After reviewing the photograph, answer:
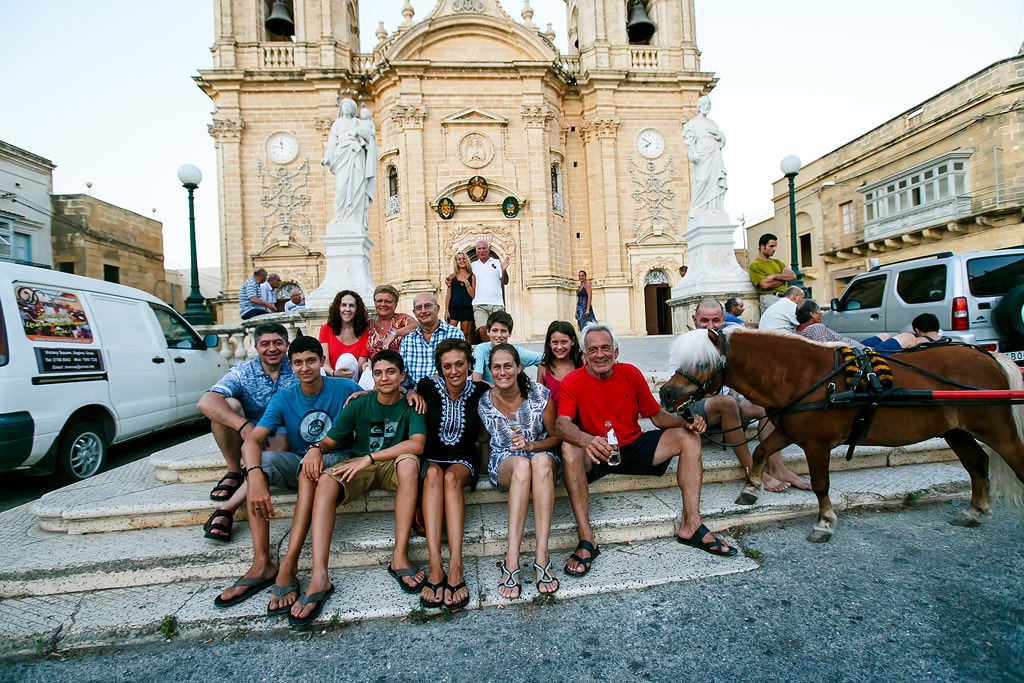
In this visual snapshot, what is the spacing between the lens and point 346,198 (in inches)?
332

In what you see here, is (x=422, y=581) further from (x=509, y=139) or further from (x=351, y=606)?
(x=509, y=139)

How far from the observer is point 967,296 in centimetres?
619

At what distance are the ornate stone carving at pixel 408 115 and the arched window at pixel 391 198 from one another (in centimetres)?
170

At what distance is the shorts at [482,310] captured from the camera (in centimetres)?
750

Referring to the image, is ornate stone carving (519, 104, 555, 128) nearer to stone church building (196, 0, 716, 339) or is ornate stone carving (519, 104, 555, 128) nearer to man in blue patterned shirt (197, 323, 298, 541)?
stone church building (196, 0, 716, 339)

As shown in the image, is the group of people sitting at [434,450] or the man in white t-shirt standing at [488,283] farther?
the man in white t-shirt standing at [488,283]

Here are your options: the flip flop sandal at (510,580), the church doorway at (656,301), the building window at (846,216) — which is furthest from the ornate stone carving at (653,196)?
the flip flop sandal at (510,580)

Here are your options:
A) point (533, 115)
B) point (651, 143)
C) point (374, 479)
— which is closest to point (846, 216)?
point (651, 143)

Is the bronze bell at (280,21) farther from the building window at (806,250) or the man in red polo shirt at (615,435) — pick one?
the building window at (806,250)

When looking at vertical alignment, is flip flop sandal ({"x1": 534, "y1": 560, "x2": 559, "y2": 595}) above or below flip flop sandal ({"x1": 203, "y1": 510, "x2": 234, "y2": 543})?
below

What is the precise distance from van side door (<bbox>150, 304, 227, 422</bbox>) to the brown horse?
6.33 meters

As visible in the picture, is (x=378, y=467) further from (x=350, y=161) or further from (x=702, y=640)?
(x=350, y=161)

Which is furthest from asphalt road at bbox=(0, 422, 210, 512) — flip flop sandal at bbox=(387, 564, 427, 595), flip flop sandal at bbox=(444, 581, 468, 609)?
flip flop sandal at bbox=(444, 581, 468, 609)

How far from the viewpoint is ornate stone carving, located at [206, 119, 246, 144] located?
17859mm
